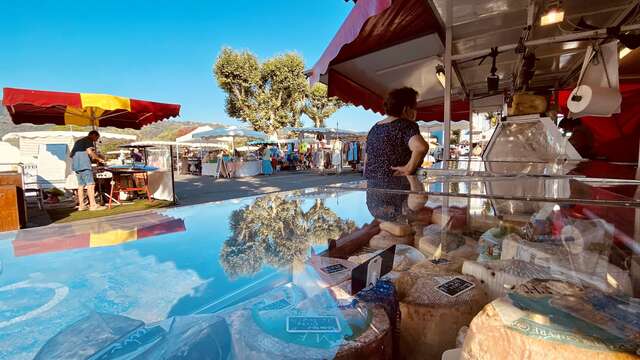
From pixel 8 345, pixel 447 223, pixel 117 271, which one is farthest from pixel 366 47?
pixel 8 345

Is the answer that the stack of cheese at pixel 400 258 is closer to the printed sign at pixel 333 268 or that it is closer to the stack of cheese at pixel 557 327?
Result: the printed sign at pixel 333 268

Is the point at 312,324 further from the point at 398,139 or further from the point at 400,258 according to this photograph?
the point at 398,139

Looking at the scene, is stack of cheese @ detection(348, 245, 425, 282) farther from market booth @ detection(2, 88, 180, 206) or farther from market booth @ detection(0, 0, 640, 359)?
market booth @ detection(2, 88, 180, 206)

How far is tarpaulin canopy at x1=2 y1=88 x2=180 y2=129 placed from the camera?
4875 millimetres

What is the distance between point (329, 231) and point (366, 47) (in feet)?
8.61

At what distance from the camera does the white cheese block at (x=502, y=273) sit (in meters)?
0.76

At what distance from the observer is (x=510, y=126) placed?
10.7ft

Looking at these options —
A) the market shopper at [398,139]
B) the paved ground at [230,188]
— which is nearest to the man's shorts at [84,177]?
the paved ground at [230,188]

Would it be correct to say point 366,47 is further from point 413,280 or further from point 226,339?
point 226,339

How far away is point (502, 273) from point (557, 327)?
326mm

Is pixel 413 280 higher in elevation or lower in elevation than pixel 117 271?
lower

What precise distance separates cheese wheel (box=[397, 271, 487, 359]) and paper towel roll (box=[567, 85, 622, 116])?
9.03 ft

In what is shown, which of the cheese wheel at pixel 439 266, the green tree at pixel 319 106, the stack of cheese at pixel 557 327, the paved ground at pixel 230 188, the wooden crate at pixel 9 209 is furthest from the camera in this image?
the green tree at pixel 319 106

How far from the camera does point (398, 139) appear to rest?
7.33 ft
